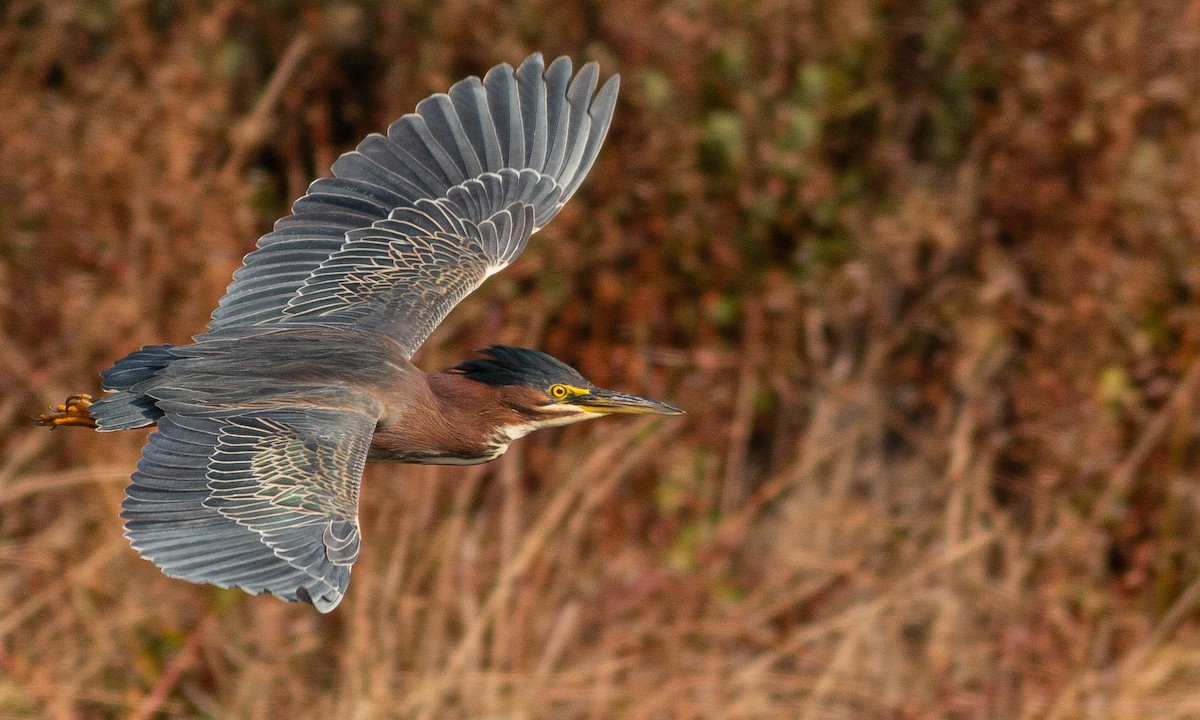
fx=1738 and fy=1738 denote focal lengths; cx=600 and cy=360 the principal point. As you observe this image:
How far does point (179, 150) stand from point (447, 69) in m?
1.46

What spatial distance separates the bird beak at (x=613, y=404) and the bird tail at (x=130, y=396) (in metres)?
1.33

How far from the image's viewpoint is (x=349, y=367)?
17.7 feet

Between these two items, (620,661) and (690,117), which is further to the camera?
(690,117)

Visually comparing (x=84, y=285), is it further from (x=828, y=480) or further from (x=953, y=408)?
(x=953, y=408)

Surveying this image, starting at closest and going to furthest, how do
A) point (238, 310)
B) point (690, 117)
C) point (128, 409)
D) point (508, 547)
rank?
point (128, 409) < point (238, 310) < point (508, 547) < point (690, 117)

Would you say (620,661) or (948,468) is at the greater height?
(948,468)

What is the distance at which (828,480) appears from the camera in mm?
8477

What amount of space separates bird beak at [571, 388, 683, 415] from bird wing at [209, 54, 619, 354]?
23.8 inches

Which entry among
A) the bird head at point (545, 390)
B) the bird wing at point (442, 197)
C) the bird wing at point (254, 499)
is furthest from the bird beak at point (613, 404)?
the bird wing at point (254, 499)

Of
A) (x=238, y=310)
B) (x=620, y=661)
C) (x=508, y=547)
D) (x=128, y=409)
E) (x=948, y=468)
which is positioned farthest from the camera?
(x=948, y=468)

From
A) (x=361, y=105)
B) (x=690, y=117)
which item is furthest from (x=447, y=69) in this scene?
(x=690, y=117)

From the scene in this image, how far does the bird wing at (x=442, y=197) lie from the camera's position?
6.00m

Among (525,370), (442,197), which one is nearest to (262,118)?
(442,197)

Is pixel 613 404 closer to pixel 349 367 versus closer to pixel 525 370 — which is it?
pixel 525 370
